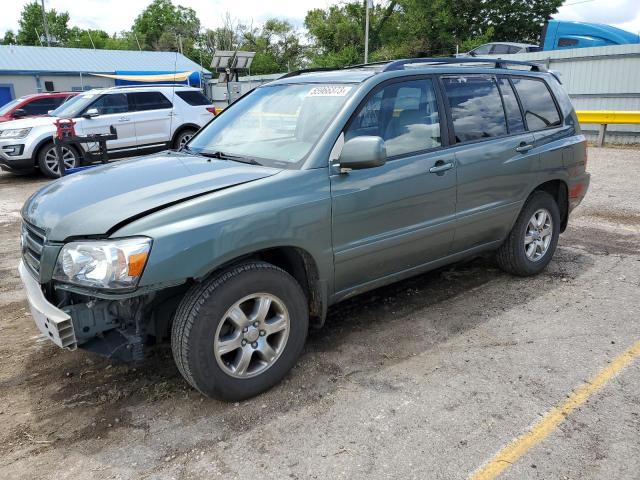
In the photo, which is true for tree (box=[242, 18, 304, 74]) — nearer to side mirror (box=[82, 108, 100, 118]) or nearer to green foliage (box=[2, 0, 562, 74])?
green foliage (box=[2, 0, 562, 74])

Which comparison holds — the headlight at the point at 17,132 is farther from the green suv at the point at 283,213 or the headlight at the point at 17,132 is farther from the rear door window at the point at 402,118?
the rear door window at the point at 402,118

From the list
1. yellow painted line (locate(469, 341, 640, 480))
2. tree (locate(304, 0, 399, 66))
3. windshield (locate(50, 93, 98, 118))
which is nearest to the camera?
yellow painted line (locate(469, 341, 640, 480))

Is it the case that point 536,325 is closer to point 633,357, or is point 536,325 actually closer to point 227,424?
point 633,357

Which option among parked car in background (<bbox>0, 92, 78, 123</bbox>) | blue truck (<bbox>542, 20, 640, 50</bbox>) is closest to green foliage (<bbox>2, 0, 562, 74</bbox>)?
blue truck (<bbox>542, 20, 640, 50</bbox>)

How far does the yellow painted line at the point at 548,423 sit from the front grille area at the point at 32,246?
247 centimetres

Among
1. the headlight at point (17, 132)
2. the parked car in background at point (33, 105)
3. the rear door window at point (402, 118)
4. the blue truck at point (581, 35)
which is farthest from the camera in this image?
the blue truck at point (581, 35)

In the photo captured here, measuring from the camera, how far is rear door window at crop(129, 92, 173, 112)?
467 inches

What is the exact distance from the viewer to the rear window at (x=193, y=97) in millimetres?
12742

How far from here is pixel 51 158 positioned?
440 inches

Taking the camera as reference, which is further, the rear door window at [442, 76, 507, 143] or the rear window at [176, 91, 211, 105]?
the rear window at [176, 91, 211, 105]

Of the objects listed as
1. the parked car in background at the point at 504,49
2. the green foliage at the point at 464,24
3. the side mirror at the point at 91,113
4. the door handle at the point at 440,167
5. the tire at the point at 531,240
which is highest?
the green foliage at the point at 464,24

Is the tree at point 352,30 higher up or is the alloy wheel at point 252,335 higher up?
the tree at point 352,30

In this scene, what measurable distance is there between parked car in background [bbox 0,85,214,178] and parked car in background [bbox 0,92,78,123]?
1942 mm

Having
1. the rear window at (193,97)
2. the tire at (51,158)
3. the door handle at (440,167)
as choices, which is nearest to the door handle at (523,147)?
the door handle at (440,167)
